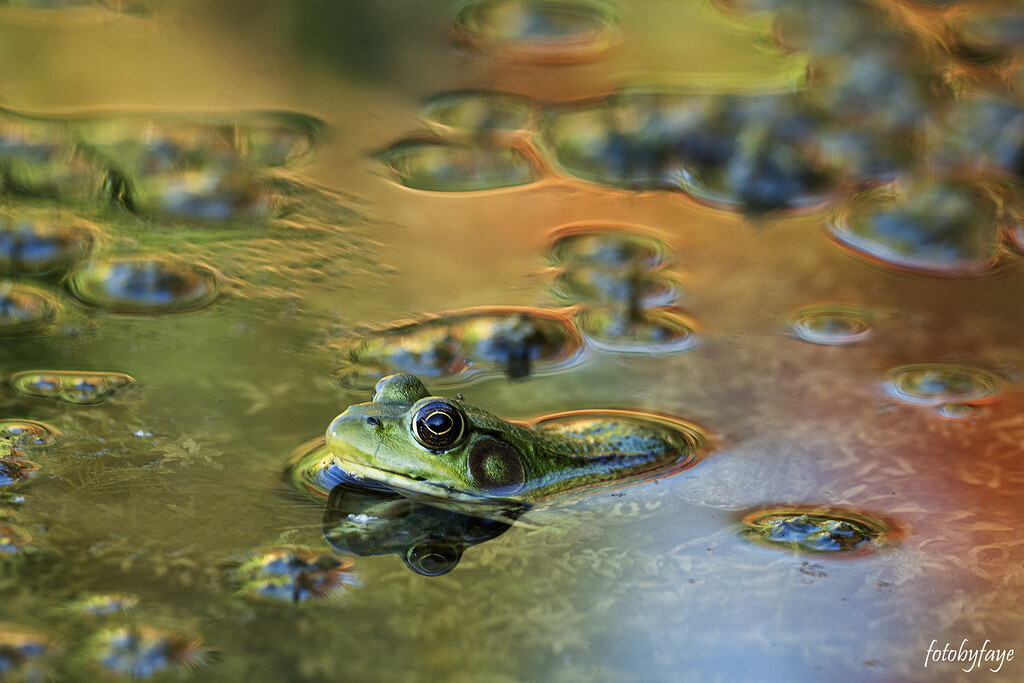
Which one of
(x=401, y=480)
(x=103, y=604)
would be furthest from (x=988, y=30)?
(x=103, y=604)

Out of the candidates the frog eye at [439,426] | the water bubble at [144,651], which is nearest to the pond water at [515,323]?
the water bubble at [144,651]

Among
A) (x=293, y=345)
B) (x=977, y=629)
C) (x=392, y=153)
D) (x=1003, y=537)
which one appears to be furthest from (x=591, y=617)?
(x=392, y=153)

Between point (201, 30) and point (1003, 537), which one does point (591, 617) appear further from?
point (201, 30)

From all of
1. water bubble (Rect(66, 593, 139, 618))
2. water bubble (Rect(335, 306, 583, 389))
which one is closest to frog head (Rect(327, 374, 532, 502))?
water bubble (Rect(335, 306, 583, 389))

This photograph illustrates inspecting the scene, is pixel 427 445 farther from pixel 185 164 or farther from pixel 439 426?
pixel 185 164
